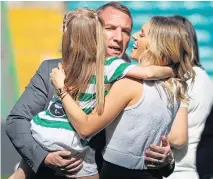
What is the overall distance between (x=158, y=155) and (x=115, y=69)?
0.45 metres

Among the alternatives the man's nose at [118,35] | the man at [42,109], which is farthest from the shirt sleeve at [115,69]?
the man's nose at [118,35]

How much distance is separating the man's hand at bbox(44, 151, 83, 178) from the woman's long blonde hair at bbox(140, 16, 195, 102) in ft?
1.73

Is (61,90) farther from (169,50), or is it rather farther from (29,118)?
(169,50)

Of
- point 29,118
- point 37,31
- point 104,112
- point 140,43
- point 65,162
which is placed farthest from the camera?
point 37,31

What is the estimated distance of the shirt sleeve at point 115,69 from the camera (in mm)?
2668

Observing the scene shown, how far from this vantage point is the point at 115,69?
2.68 m

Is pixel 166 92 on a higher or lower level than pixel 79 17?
lower

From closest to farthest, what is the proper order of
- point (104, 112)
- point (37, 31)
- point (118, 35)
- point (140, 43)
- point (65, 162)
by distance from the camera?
point (104, 112)
point (65, 162)
point (140, 43)
point (118, 35)
point (37, 31)

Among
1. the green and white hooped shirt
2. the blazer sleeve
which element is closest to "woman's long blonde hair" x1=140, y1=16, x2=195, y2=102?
the green and white hooped shirt

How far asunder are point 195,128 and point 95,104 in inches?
34.7

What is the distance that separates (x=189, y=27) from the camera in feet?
12.0

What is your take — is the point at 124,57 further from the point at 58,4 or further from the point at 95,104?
the point at 58,4

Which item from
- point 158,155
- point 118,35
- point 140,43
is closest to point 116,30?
point 118,35

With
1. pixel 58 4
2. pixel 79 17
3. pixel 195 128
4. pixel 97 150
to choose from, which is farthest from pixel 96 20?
pixel 58 4
